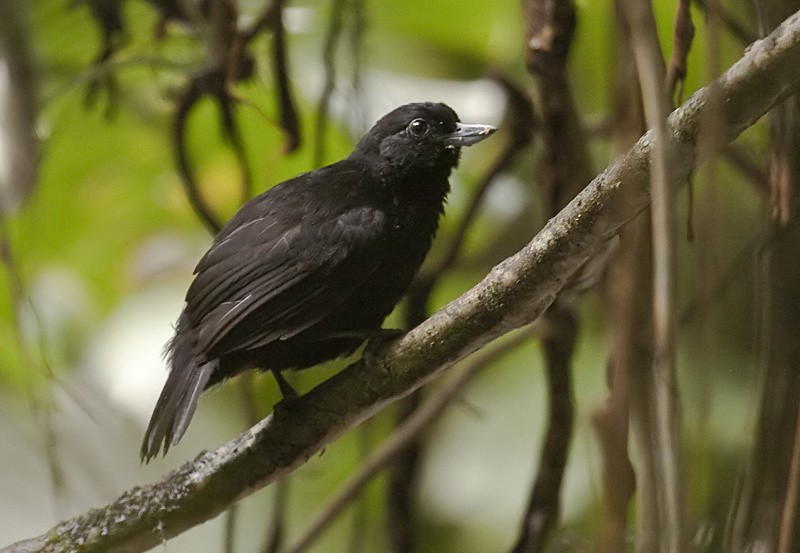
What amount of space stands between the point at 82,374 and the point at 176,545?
3.28 feet

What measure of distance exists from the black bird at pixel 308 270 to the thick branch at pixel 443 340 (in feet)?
0.41

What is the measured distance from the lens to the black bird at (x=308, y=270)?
1805 mm

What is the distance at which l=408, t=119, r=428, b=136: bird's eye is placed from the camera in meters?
2.11

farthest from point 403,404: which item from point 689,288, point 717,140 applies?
point 717,140

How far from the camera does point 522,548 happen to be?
6.84 feet

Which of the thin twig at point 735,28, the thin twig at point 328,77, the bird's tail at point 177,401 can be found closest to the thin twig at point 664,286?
the thin twig at point 735,28

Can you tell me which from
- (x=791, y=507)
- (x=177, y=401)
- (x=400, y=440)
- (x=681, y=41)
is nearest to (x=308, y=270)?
(x=177, y=401)

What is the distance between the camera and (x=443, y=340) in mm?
1458

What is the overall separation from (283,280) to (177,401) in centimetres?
32

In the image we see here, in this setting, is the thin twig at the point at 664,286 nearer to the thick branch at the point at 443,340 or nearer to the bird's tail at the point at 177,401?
the thick branch at the point at 443,340

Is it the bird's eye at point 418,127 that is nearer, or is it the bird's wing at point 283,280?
the bird's wing at point 283,280

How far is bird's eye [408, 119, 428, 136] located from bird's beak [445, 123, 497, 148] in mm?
59

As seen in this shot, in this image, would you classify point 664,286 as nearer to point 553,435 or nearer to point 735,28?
point 735,28

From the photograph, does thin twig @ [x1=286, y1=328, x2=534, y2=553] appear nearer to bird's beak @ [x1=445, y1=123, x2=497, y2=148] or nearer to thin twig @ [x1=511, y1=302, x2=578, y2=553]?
thin twig @ [x1=511, y1=302, x2=578, y2=553]
